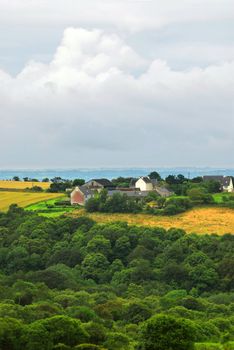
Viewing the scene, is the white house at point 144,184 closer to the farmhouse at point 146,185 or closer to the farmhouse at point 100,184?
the farmhouse at point 146,185

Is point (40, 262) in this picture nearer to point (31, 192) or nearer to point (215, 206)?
point (215, 206)

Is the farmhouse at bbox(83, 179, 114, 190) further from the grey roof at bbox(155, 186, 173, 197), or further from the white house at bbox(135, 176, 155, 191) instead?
the grey roof at bbox(155, 186, 173, 197)

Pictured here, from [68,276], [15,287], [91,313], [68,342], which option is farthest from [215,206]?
[68,342]

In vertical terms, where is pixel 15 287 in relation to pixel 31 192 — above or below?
below

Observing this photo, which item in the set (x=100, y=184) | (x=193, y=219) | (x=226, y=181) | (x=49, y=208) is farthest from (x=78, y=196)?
(x=226, y=181)

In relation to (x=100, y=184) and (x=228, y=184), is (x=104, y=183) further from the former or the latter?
(x=228, y=184)

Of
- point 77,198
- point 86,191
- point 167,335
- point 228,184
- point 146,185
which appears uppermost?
point 146,185
